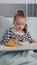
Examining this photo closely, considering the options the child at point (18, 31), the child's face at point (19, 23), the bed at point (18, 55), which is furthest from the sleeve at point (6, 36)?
the bed at point (18, 55)

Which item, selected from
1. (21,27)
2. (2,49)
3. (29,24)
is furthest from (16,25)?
(2,49)

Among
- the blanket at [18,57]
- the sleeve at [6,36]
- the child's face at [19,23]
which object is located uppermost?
the child's face at [19,23]

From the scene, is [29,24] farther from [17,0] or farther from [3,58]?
[3,58]

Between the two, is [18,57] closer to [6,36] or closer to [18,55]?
[18,55]

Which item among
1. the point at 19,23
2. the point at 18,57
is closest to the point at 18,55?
the point at 18,57

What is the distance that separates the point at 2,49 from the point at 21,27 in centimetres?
60

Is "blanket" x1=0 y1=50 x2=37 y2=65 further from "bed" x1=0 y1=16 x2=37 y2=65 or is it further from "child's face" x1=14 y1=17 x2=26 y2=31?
"child's face" x1=14 y1=17 x2=26 y2=31

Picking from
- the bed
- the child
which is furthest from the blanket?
the child

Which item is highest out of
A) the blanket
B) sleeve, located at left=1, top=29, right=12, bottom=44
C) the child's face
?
the child's face

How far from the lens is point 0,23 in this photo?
2424mm

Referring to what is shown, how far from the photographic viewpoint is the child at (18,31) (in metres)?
2.20

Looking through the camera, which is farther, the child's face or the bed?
the child's face

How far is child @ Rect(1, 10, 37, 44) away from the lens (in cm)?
220

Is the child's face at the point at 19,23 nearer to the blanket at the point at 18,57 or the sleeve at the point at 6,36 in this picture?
the sleeve at the point at 6,36
